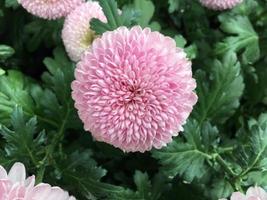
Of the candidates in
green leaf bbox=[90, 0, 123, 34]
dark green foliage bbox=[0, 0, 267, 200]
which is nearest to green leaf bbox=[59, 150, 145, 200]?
dark green foliage bbox=[0, 0, 267, 200]

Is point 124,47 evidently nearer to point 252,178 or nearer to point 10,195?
point 10,195

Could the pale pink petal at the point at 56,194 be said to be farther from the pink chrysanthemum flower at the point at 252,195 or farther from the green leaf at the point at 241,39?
the green leaf at the point at 241,39

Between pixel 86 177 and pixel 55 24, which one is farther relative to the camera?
pixel 55 24

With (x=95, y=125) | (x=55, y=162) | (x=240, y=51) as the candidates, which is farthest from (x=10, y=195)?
(x=240, y=51)

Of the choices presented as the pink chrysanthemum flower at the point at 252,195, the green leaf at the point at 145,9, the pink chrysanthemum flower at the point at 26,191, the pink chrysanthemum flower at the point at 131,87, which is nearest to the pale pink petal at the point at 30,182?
the pink chrysanthemum flower at the point at 26,191

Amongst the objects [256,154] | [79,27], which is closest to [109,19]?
[79,27]

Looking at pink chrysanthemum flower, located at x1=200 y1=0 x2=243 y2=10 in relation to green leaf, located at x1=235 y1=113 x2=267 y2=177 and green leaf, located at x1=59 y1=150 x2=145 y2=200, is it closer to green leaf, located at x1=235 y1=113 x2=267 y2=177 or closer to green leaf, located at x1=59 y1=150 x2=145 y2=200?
green leaf, located at x1=235 y1=113 x2=267 y2=177
